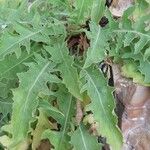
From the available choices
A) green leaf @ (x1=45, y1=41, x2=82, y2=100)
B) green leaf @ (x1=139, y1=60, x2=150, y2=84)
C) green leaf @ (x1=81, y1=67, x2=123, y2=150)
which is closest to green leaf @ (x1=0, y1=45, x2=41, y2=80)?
green leaf @ (x1=45, y1=41, x2=82, y2=100)

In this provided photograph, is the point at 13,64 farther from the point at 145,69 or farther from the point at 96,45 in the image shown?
the point at 145,69

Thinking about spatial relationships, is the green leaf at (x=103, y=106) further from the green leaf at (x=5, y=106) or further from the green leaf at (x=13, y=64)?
the green leaf at (x=5, y=106)

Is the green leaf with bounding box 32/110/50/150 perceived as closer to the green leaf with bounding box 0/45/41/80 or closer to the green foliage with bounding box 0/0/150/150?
the green foliage with bounding box 0/0/150/150

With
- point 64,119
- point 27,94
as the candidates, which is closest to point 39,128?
point 64,119

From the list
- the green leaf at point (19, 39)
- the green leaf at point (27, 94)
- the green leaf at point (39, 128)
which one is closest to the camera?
the green leaf at point (27, 94)

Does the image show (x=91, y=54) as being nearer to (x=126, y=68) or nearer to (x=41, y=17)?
(x=126, y=68)

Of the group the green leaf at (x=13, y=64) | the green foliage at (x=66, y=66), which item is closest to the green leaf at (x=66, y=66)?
the green foliage at (x=66, y=66)
